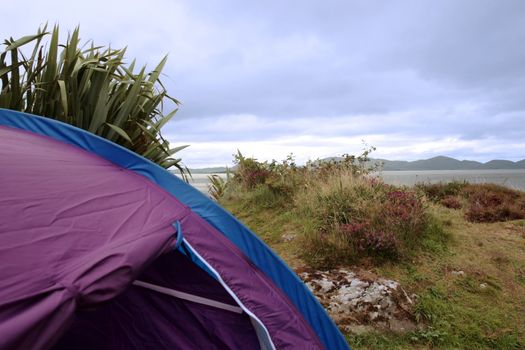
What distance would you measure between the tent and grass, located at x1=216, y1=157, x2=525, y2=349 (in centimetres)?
170

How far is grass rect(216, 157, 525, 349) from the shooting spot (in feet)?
11.0

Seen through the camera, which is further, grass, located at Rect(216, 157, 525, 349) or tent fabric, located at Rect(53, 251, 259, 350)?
grass, located at Rect(216, 157, 525, 349)

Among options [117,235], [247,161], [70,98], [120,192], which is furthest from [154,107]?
[247,161]

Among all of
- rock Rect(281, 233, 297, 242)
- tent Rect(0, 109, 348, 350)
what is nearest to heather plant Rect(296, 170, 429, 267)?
rock Rect(281, 233, 297, 242)

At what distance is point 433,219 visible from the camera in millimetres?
5852

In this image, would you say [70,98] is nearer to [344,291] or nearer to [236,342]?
[236,342]

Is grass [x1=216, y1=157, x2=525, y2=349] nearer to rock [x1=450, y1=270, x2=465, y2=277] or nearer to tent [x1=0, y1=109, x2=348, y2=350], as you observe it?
rock [x1=450, y1=270, x2=465, y2=277]

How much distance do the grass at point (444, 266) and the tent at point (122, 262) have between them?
1.70 meters

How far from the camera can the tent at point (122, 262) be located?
116 centimetres

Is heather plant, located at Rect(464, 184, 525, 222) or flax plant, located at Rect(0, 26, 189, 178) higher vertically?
flax plant, located at Rect(0, 26, 189, 178)

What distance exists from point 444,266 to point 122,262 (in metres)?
4.47

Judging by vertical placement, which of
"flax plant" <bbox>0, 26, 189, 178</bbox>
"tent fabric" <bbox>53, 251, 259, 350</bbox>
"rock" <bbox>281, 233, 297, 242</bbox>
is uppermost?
"flax plant" <bbox>0, 26, 189, 178</bbox>

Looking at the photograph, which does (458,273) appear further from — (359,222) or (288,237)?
(288,237)

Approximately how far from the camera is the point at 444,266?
462 centimetres
